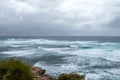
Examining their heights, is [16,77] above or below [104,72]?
above

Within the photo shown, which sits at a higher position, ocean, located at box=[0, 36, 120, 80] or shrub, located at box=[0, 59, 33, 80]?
shrub, located at box=[0, 59, 33, 80]

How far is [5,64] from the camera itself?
8.98 m

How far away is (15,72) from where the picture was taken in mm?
8562

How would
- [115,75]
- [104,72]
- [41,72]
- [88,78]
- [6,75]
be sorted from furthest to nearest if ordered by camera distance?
1. [104,72]
2. [115,75]
3. [88,78]
4. [41,72]
5. [6,75]

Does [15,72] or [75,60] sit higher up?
[15,72]

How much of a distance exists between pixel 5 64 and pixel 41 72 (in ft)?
7.07

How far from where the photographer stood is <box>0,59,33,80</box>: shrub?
841cm

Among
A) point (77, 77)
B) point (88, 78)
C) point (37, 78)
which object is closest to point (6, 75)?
point (37, 78)

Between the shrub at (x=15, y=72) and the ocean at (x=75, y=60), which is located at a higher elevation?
the shrub at (x=15, y=72)

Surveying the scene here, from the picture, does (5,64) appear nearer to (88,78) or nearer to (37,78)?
(37,78)

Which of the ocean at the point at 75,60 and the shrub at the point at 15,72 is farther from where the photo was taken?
the ocean at the point at 75,60

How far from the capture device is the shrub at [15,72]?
841cm

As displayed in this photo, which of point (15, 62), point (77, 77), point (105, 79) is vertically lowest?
point (105, 79)

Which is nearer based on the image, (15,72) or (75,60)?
(15,72)
